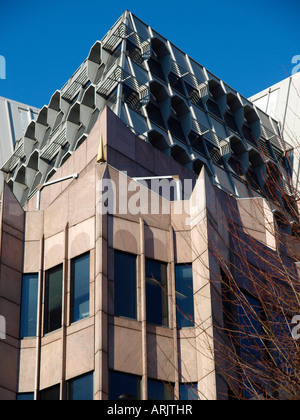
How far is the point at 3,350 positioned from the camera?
23.3m

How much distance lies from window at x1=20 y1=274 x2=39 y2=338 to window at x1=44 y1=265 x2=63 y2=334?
1.43ft

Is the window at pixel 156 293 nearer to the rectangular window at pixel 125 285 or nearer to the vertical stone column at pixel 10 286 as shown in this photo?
the rectangular window at pixel 125 285

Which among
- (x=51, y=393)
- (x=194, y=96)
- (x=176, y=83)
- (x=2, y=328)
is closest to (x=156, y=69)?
(x=176, y=83)

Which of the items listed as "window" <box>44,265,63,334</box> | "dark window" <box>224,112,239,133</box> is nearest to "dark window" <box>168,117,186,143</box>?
"dark window" <box>224,112,239,133</box>

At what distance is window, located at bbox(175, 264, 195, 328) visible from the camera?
2370 centimetres

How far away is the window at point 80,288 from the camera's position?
906 inches

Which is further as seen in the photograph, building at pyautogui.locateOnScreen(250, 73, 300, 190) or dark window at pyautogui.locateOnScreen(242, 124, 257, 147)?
building at pyautogui.locateOnScreen(250, 73, 300, 190)

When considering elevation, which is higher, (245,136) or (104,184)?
(245,136)

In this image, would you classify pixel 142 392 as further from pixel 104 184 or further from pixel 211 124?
pixel 211 124

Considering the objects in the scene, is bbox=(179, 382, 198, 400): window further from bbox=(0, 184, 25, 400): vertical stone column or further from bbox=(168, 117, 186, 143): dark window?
bbox=(168, 117, 186, 143): dark window

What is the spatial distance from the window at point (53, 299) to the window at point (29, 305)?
435mm

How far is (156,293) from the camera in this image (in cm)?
2383
